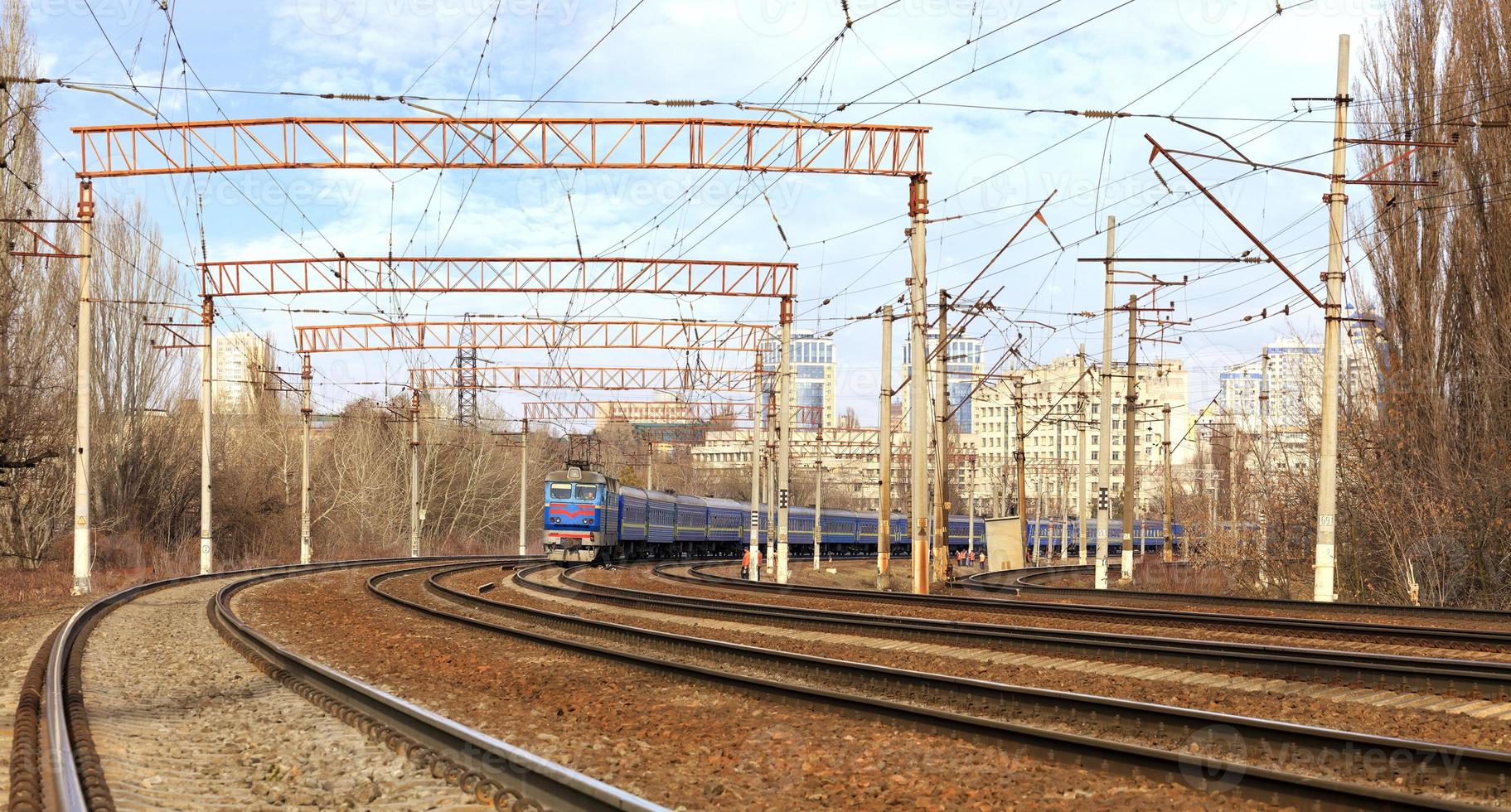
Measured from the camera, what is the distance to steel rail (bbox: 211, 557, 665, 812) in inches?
237

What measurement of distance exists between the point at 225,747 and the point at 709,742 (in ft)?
11.3

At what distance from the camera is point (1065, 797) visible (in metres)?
6.93

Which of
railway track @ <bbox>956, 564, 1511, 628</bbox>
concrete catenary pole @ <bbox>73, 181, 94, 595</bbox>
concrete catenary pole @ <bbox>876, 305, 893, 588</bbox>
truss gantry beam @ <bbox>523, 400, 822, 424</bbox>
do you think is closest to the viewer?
railway track @ <bbox>956, 564, 1511, 628</bbox>

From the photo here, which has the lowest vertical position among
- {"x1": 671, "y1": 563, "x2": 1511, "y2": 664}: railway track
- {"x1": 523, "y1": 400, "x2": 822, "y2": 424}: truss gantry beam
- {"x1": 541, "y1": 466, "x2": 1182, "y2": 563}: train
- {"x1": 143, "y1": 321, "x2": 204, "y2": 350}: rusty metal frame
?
{"x1": 541, "y1": 466, "x2": 1182, "y2": 563}: train

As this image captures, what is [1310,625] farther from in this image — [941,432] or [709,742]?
[941,432]

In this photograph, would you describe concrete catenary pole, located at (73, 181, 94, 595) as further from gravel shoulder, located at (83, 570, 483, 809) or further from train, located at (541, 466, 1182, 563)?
train, located at (541, 466, 1182, 563)

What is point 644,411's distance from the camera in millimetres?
59250

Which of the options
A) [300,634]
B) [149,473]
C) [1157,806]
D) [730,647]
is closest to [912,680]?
[730,647]

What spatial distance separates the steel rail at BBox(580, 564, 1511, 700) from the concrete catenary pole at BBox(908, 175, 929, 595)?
8.50 m

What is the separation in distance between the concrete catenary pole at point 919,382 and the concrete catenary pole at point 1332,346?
7.29 metres

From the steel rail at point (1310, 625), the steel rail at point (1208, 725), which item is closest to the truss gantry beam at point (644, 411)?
the steel rail at point (1310, 625)

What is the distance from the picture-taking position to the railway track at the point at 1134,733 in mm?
6629

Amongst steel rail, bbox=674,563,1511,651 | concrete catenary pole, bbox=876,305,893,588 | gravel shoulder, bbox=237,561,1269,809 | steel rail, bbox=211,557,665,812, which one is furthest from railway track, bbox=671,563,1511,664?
steel rail, bbox=211,557,665,812

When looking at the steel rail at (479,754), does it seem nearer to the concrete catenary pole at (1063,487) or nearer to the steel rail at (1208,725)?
the steel rail at (1208,725)
